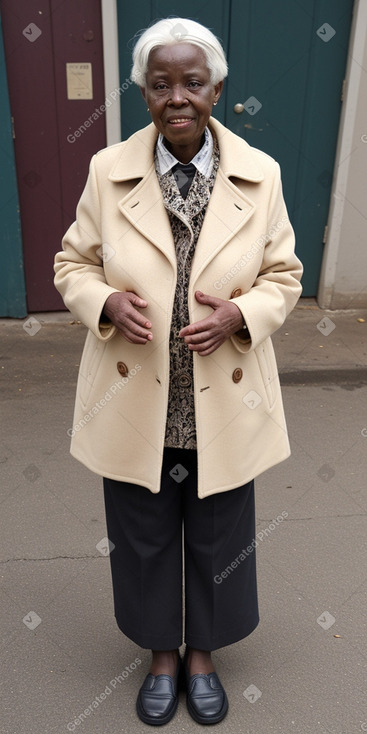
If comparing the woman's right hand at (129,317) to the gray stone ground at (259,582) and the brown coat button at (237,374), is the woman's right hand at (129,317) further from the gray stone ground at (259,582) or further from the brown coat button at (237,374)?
the gray stone ground at (259,582)

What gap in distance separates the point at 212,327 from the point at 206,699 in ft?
4.11

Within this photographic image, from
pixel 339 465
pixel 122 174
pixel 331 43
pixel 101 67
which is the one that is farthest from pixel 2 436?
pixel 331 43

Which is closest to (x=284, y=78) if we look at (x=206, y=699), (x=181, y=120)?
(x=181, y=120)

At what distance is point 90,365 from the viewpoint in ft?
6.81

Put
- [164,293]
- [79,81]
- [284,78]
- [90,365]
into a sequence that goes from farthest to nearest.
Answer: [284,78], [79,81], [90,365], [164,293]

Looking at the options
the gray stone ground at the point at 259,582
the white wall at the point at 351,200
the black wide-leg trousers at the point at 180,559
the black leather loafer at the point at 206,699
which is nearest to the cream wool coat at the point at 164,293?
the black wide-leg trousers at the point at 180,559

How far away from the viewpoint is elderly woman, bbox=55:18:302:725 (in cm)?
180

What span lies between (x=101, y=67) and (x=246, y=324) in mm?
3847

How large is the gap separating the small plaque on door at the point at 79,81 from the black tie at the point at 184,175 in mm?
3530

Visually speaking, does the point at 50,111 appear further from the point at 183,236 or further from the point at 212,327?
the point at 212,327

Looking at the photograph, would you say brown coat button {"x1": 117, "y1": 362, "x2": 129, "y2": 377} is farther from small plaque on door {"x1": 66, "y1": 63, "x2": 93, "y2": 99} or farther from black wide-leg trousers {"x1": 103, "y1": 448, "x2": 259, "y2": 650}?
small plaque on door {"x1": 66, "y1": 63, "x2": 93, "y2": 99}

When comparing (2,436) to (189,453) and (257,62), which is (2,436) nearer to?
(189,453)

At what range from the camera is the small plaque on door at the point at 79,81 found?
16.3 feet

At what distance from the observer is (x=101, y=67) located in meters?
5.00
